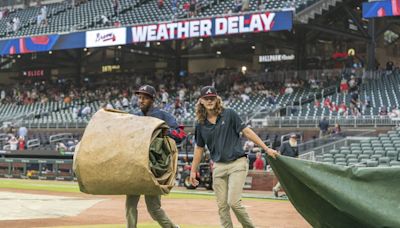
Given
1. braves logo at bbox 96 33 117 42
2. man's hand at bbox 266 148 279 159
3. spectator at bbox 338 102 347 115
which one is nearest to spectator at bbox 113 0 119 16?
braves logo at bbox 96 33 117 42

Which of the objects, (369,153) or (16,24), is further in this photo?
(16,24)

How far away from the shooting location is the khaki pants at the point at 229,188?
6980 mm

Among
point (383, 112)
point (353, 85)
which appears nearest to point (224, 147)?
point (383, 112)

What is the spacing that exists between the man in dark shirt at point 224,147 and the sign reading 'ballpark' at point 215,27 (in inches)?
826

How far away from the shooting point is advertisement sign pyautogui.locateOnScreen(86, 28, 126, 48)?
3269 cm

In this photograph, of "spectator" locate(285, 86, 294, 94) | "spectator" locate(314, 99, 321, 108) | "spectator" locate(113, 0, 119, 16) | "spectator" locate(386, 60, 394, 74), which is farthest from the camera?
"spectator" locate(113, 0, 119, 16)

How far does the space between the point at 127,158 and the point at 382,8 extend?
22.0 m

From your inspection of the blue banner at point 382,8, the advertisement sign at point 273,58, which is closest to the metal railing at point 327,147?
the blue banner at point 382,8

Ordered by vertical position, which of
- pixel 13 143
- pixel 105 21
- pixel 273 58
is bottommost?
pixel 13 143

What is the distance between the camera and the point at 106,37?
3331 centimetres

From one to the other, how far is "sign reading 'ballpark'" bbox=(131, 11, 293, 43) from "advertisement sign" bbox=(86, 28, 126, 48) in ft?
2.62

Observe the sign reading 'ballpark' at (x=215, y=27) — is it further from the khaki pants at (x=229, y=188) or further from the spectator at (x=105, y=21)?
Answer: the khaki pants at (x=229, y=188)

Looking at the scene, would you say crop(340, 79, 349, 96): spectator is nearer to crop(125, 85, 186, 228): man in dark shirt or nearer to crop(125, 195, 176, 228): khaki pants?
crop(125, 85, 186, 228): man in dark shirt

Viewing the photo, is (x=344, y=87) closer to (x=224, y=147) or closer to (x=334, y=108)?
(x=334, y=108)
